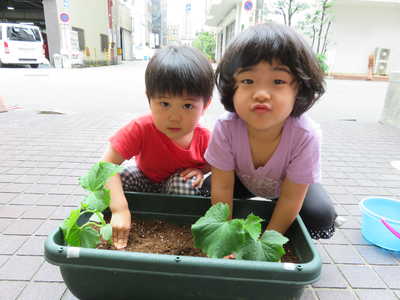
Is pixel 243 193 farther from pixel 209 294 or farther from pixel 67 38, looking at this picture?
pixel 67 38

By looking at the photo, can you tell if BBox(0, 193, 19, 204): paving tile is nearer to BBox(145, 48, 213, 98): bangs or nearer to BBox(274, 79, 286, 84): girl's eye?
BBox(145, 48, 213, 98): bangs

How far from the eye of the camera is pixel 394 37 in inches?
516

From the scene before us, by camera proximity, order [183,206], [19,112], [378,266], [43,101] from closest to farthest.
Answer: [183,206], [378,266], [19,112], [43,101]

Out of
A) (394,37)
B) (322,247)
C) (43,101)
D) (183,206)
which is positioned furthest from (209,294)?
(394,37)

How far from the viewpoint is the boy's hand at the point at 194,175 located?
131cm

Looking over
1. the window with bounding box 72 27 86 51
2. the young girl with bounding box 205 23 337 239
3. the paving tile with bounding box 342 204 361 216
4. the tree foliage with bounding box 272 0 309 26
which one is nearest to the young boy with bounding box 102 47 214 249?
the young girl with bounding box 205 23 337 239

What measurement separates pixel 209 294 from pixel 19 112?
3.97 m

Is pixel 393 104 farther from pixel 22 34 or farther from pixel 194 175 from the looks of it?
pixel 22 34

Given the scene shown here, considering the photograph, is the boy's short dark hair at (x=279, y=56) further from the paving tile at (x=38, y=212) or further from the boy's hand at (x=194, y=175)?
the paving tile at (x=38, y=212)

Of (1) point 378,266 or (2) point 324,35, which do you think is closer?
(1) point 378,266

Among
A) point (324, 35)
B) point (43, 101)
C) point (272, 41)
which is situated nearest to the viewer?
point (272, 41)

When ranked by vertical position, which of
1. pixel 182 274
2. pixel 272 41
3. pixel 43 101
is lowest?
pixel 43 101

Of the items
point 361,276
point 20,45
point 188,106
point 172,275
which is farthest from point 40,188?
point 20,45

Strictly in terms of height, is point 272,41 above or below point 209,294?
above
